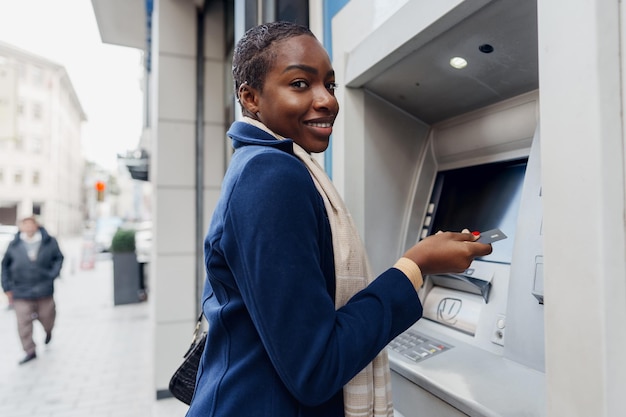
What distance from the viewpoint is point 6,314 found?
712 cm

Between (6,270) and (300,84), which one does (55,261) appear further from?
(300,84)

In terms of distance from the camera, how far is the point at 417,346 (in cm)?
128

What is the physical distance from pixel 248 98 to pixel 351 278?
45 centimetres

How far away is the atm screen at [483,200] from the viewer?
1324 mm

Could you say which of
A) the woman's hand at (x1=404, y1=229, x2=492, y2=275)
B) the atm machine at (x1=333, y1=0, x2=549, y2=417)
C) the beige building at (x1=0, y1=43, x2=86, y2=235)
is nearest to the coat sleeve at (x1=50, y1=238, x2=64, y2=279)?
the atm machine at (x1=333, y1=0, x2=549, y2=417)

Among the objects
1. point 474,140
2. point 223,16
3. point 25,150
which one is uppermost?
point 25,150

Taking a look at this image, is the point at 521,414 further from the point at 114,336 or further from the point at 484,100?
the point at 114,336

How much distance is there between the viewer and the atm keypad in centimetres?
121

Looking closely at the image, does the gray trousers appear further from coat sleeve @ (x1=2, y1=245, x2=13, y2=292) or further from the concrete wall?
the concrete wall

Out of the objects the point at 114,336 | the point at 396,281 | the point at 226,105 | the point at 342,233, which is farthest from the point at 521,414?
the point at 114,336

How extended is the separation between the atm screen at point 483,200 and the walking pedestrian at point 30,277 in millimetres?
5052

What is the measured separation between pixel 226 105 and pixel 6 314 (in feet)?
19.7

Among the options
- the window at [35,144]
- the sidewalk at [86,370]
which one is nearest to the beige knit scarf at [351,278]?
the sidewalk at [86,370]

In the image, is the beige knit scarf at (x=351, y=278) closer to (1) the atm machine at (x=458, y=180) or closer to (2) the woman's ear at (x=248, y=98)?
(2) the woman's ear at (x=248, y=98)
